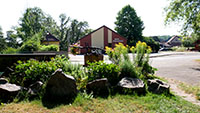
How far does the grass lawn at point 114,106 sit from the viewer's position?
10.3ft

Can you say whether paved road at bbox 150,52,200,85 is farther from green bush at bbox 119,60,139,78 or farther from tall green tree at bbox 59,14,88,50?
tall green tree at bbox 59,14,88,50

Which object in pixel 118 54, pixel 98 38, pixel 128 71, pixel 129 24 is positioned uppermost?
pixel 129 24

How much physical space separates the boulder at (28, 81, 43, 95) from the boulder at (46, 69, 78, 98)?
0.30 m

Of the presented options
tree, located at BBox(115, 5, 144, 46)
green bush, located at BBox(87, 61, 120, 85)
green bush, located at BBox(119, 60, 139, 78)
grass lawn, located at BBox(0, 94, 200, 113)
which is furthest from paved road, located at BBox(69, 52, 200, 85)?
tree, located at BBox(115, 5, 144, 46)

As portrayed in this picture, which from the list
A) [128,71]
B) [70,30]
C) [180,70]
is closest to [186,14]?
[180,70]

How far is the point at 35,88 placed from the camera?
3928 mm

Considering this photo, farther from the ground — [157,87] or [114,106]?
[157,87]

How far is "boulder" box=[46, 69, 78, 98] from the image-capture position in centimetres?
371

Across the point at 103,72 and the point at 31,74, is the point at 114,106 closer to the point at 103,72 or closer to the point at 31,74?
the point at 103,72

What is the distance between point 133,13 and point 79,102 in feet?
163

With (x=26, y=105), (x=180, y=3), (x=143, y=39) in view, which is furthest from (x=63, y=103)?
(x=143, y=39)

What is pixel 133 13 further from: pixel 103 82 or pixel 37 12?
pixel 103 82

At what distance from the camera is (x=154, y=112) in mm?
3092

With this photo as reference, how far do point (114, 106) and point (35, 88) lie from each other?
2.09m
